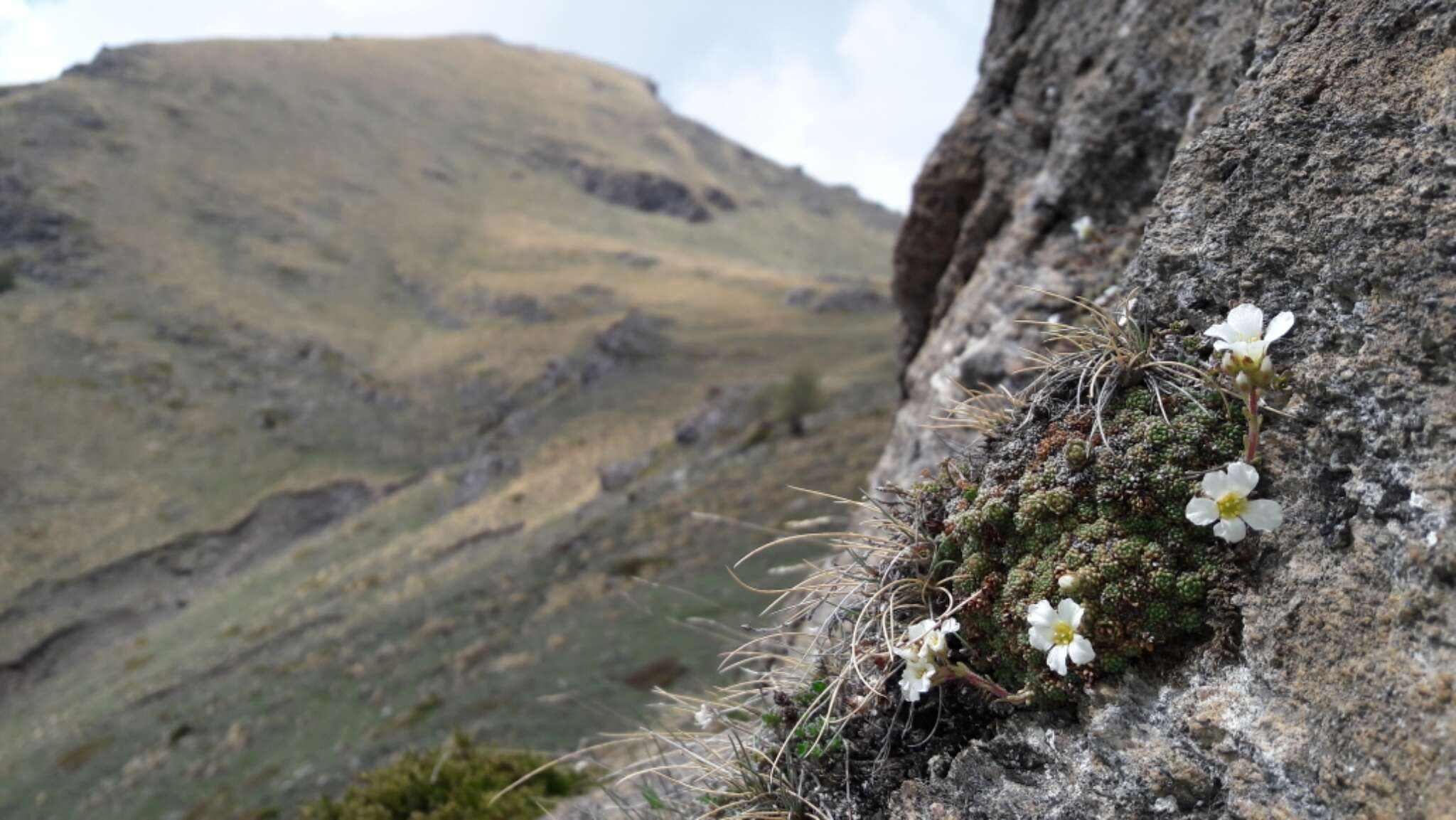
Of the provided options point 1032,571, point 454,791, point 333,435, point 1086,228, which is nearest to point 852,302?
point 333,435

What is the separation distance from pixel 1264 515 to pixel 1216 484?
0.34 feet

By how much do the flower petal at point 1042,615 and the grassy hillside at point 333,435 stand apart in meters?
1.30

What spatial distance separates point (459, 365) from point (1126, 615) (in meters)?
→ 53.4

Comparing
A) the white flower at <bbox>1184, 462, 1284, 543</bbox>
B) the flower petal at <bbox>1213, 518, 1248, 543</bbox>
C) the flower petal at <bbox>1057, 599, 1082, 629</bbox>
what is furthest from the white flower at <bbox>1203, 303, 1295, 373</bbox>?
the flower petal at <bbox>1057, 599, 1082, 629</bbox>

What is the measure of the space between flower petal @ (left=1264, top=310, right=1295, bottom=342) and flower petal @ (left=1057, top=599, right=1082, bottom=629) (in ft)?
2.30

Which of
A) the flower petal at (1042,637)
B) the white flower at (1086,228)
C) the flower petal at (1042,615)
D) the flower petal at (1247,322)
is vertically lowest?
the flower petal at (1042,637)

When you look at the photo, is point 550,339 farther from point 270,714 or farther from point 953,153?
point 953,153

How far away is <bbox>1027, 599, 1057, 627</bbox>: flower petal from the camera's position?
174 centimetres

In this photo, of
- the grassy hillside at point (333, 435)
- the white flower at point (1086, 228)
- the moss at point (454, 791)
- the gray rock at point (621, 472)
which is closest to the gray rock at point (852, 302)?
the grassy hillside at point (333, 435)

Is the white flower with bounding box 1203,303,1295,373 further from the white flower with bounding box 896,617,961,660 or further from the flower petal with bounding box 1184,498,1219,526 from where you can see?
the white flower with bounding box 896,617,961,660

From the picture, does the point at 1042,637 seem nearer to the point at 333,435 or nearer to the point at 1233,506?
the point at 1233,506

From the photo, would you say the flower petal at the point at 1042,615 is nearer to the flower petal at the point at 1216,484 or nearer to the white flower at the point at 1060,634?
the white flower at the point at 1060,634

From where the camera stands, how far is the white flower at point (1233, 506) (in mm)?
1610

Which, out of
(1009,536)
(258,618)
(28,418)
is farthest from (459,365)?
(1009,536)
